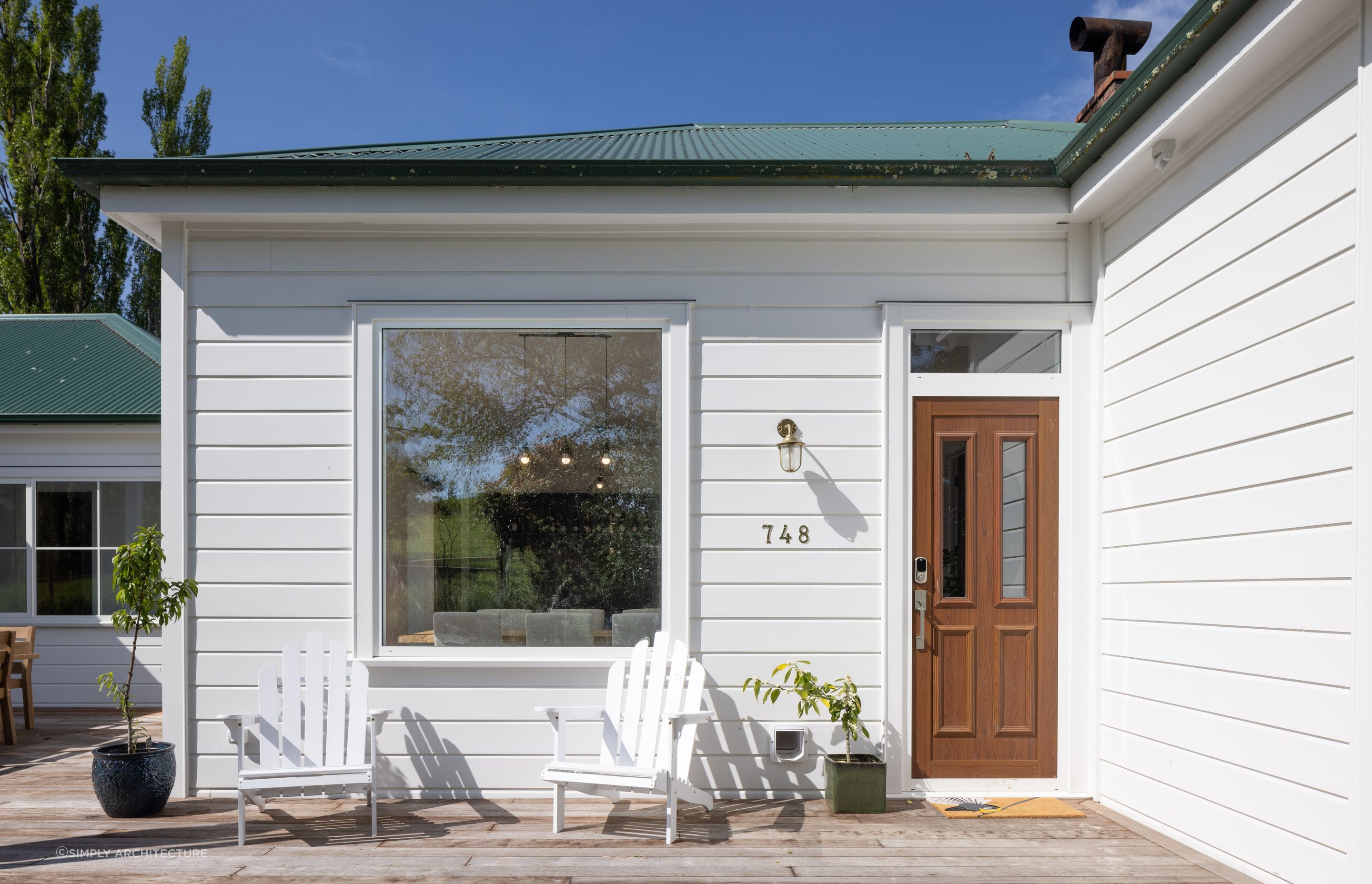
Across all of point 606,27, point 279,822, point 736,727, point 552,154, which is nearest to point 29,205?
point 606,27

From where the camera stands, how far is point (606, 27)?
12.3m

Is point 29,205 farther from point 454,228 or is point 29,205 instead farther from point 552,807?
point 552,807

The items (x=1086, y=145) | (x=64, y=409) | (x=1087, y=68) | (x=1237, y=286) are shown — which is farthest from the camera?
(x=64, y=409)

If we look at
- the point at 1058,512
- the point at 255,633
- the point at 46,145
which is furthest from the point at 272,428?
the point at 46,145

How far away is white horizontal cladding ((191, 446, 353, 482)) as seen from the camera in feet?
15.0

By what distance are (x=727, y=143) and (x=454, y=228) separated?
205 centimetres

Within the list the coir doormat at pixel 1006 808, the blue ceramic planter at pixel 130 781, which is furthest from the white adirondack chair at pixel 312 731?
the coir doormat at pixel 1006 808

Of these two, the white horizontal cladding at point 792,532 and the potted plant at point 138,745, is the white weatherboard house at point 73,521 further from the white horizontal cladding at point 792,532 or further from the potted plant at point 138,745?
the white horizontal cladding at point 792,532

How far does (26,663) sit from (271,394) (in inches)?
149

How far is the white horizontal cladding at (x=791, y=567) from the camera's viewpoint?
4539 millimetres

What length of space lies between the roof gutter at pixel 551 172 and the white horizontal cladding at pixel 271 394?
935mm

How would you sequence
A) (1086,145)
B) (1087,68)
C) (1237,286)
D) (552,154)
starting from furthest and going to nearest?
(1087,68) < (552,154) < (1086,145) < (1237,286)

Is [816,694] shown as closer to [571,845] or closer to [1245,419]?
[571,845]

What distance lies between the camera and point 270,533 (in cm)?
455
